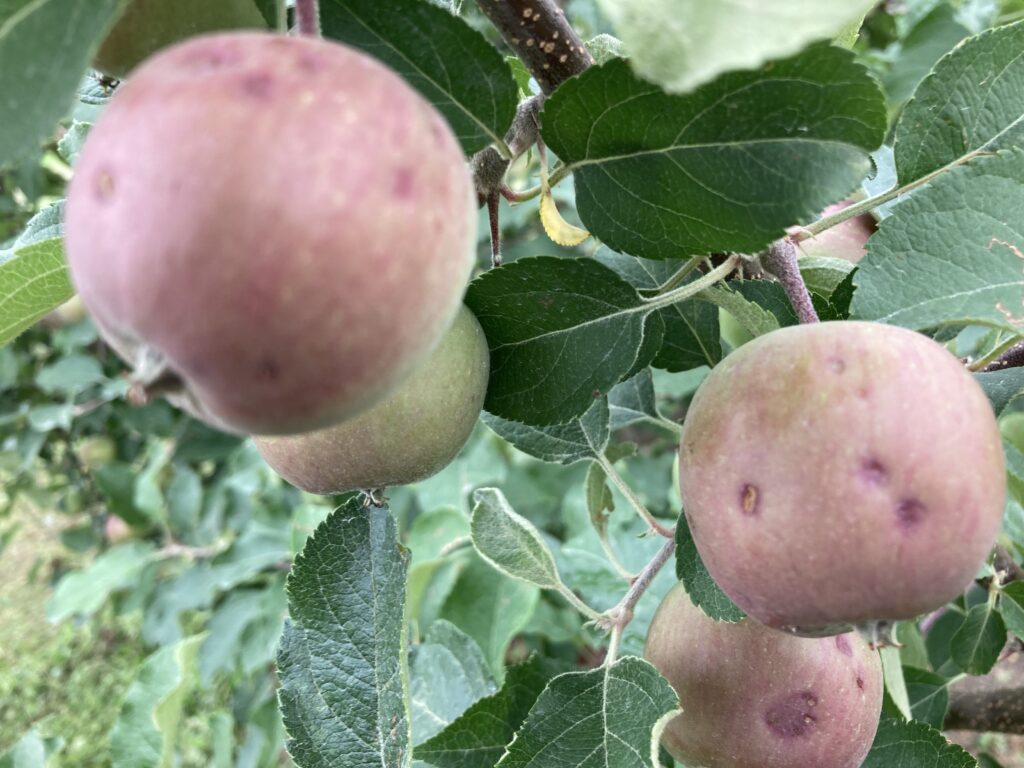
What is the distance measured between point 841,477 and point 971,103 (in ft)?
1.74

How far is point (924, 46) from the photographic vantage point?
234 cm

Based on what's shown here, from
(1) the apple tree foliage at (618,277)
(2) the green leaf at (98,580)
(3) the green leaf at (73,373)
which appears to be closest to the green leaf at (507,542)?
(1) the apple tree foliage at (618,277)

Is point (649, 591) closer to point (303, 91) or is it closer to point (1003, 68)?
point (1003, 68)

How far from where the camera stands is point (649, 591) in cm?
161

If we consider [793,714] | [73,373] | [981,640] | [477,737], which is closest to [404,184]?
[793,714]

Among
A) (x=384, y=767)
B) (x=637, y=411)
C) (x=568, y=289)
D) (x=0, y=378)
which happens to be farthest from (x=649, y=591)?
(x=0, y=378)

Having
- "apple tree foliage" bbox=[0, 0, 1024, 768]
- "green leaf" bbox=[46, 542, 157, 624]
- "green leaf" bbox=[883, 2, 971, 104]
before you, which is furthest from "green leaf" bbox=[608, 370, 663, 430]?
"green leaf" bbox=[46, 542, 157, 624]

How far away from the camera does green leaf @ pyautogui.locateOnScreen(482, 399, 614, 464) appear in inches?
50.3

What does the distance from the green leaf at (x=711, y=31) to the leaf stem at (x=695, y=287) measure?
0.38 m

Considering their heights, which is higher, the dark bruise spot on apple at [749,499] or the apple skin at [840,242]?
the dark bruise spot on apple at [749,499]

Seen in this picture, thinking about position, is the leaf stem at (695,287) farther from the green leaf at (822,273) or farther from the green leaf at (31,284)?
the green leaf at (31,284)

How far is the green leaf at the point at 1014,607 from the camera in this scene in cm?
128

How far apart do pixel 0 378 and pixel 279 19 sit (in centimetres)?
292

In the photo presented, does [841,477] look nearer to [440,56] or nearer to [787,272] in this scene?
[787,272]
